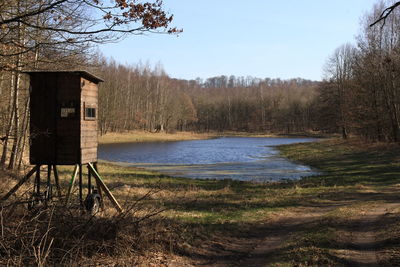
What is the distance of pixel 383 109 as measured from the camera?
→ 36406mm

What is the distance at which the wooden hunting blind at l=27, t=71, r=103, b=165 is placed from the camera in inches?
369

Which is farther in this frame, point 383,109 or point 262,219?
point 383,109

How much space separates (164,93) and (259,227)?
79.9 meters

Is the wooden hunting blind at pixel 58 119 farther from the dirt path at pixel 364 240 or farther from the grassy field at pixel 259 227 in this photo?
the dirt path at pixel 364 240

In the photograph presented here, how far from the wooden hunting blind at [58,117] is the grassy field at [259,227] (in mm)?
1693

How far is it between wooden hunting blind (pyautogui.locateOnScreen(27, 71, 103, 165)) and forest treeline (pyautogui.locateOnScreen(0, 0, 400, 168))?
0.55 metres

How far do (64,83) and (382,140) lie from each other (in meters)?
37.7

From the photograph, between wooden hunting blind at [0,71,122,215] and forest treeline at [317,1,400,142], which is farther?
forest treeline at [317,1,400,142]

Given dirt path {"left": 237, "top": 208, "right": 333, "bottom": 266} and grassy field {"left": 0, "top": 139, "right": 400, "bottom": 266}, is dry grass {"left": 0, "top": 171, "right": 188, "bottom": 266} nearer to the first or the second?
grassy field {"left": 0, "top": 139, "right": 400, "bottom": 266}

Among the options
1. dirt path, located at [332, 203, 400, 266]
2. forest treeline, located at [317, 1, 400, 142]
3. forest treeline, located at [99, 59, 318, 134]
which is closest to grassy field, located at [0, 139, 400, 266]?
dirt path, located at [332, 203, 400, 266]

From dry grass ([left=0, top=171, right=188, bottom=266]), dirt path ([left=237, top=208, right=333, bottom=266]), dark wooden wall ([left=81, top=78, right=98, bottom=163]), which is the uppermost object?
dark wooden wall ([left=81, top=78, right=98, bottom=163])

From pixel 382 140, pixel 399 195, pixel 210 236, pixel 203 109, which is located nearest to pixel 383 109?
pixel 382 140

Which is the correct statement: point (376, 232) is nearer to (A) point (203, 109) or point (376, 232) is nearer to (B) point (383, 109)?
(B) point (383, 109)

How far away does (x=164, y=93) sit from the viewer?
288ft
